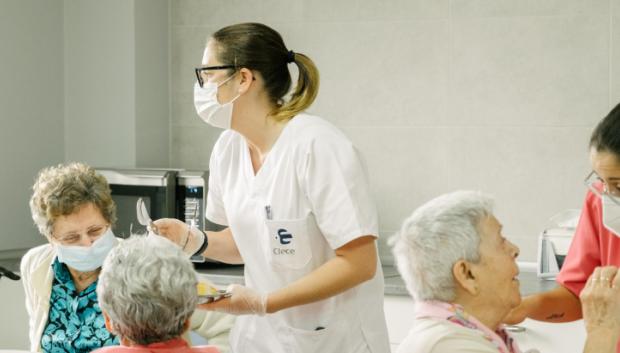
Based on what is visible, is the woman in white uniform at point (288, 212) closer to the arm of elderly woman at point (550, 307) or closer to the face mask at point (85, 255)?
the face mask at point (85, 255)

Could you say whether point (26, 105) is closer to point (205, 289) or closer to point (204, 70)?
point (204, 70)

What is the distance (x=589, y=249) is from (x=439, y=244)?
516 mm

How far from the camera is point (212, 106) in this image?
2.30m

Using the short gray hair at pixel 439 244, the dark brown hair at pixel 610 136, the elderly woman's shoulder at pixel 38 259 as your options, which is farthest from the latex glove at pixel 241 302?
the dark brown hair at pixel 610 136

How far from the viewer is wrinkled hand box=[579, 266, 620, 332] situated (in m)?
1.89

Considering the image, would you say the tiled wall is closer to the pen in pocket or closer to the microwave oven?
the microwave oven

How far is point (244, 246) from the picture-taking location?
2348 mm

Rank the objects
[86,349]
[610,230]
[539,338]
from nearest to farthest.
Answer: [610,230], [86,349], [539,338]

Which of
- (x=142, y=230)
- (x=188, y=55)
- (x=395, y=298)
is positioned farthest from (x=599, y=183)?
(x=188, y=55)

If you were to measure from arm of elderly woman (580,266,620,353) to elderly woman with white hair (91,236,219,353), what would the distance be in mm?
748

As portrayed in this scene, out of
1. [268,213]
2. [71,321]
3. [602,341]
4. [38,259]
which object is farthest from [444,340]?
[38,259]

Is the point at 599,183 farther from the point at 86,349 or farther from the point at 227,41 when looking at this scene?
the point at 86,349

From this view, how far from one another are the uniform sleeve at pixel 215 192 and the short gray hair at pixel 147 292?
26.3 inches

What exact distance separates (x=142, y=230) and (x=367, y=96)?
3.17 ft
